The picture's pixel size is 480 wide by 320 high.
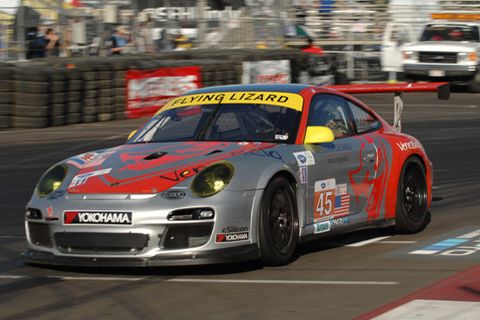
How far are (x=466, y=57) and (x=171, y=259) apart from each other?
20911mm

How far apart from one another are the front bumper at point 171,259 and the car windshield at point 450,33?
21637 mm

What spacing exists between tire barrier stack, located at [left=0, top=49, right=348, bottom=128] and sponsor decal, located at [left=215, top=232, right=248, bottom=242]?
11780 millimetres

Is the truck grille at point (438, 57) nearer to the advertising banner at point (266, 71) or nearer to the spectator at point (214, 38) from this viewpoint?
the advertising banner at point (266, 71)

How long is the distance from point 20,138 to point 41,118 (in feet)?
4.48

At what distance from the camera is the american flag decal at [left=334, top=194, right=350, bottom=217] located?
251 inches

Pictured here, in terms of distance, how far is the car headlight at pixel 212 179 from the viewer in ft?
17.4

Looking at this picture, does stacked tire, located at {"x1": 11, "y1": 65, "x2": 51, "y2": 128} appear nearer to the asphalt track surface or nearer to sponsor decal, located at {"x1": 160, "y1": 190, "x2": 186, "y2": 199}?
the asphalt track surface

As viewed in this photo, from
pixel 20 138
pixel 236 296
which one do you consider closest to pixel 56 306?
pixel 236 296

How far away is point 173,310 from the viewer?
4.58m

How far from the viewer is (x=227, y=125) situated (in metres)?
6.38

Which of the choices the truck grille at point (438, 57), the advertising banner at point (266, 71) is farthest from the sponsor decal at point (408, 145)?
the truck grille at point (438, 57)

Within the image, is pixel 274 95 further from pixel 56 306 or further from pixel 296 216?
pixel 56 306

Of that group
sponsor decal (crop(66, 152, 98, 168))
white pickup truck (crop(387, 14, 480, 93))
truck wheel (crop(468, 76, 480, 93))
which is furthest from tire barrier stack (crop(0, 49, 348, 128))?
sponsor decal (crop(66, 152, 98, 168))

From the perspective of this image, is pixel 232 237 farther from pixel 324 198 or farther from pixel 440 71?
pixel 440 71
